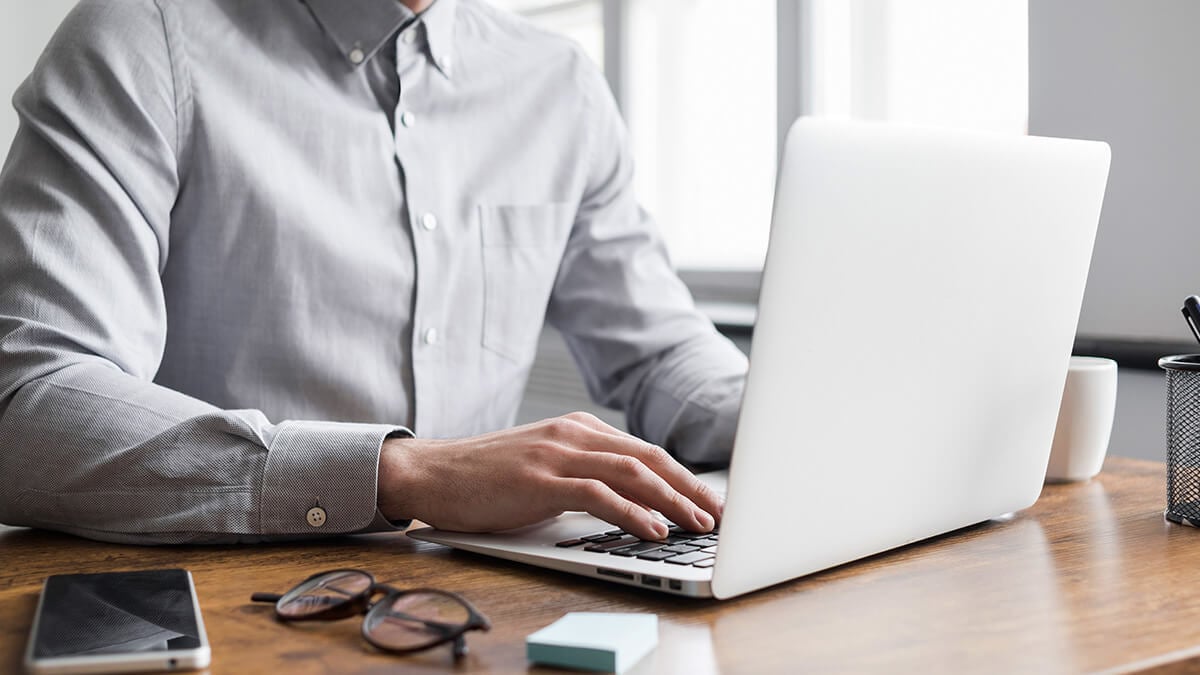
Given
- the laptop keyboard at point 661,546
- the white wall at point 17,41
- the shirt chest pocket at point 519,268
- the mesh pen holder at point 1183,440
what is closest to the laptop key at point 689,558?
the laptop keyboard at point 661,546

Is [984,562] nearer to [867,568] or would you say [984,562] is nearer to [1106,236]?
[867,568]

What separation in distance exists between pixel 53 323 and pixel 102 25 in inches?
13.7

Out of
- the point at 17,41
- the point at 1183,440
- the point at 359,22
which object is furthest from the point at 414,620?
the point at 17,41

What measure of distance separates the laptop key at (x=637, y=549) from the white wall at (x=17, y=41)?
2.48m

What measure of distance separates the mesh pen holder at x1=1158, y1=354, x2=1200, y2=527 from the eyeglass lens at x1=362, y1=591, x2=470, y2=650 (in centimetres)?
62

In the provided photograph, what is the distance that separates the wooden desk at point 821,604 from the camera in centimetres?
61

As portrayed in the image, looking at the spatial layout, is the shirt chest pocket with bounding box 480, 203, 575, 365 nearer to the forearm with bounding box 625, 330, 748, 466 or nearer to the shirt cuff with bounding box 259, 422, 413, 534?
the forearm with bounding box 625, 330, 748, 466

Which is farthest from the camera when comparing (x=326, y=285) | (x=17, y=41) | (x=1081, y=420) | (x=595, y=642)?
(x=17, y=41)

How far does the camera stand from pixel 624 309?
1.53m

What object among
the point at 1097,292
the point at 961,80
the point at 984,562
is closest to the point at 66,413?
the point at 984,562

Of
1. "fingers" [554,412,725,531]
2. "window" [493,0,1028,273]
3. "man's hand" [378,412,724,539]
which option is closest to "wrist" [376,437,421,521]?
"man's hand" [378,412,724,539]

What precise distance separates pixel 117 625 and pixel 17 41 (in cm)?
260

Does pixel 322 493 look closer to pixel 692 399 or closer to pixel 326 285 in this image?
pixel 326 285

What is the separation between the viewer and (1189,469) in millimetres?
938
